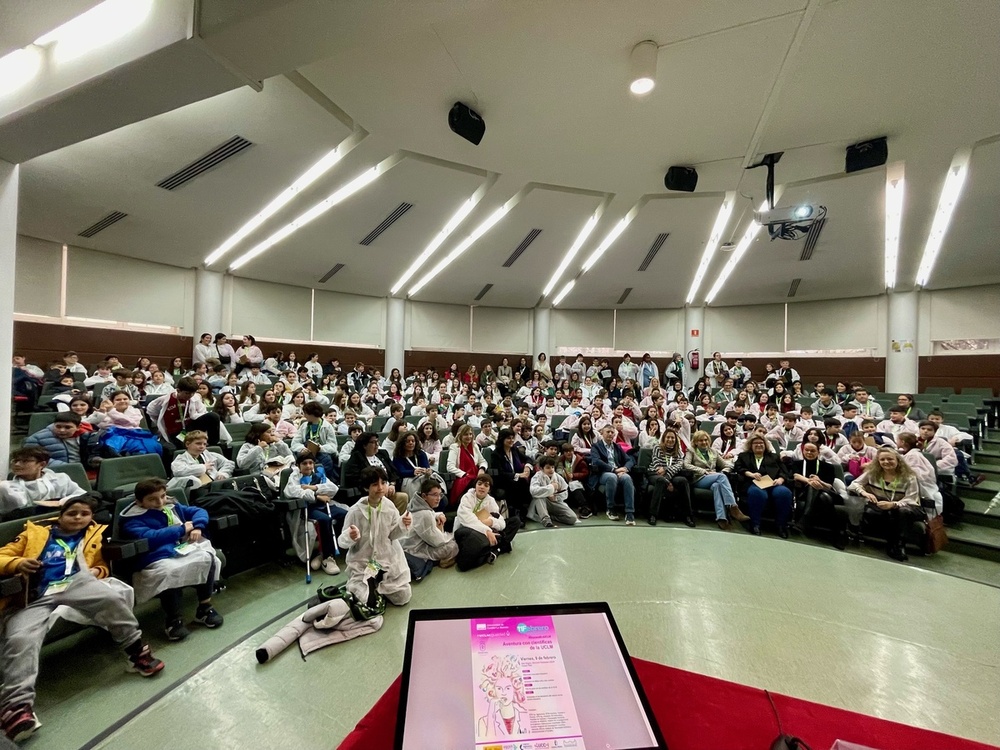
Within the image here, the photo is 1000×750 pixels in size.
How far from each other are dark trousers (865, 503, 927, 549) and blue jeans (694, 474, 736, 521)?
140 cm

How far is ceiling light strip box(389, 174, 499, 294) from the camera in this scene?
8328 millimetres

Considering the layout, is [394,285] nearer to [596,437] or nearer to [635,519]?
[596,437]

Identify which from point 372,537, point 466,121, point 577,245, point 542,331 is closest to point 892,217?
point 577,245

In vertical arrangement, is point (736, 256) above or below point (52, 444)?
above

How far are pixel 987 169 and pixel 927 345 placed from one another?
667 cm

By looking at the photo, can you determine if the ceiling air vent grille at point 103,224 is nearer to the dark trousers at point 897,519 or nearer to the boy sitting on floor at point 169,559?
the boy sitting on floor at point 169,559

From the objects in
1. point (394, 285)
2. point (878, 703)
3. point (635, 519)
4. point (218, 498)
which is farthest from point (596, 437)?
point (394, 285)

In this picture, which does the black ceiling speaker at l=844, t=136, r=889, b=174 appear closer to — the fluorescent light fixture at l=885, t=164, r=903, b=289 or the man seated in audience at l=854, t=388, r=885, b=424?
the fluorescent light fixture at l=885, t=164, r=903, b=289

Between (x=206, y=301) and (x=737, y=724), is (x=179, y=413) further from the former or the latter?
(x=737, y=724)

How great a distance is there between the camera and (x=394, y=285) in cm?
1284

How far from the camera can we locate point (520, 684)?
96 centimetres

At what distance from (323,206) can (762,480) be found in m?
8.66

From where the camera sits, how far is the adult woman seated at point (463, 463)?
17.5 ft

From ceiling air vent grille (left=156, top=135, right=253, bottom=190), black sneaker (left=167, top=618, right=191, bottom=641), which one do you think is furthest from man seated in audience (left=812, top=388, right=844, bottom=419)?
ceiling air vent grille (left=156, top=135, right=253, bottom=190)
